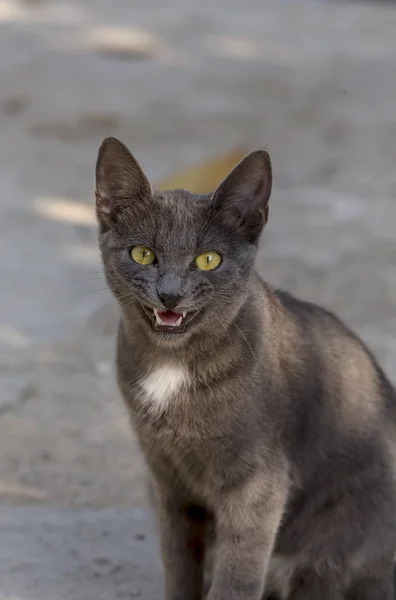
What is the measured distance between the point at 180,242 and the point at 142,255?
0.09m

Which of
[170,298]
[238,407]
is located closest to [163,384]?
[238,407]

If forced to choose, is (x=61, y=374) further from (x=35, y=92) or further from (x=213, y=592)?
(x=35, y=92)

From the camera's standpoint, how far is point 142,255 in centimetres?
277

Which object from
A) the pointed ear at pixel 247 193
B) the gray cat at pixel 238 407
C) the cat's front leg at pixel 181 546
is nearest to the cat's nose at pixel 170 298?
the gray cat at pixel 238 407

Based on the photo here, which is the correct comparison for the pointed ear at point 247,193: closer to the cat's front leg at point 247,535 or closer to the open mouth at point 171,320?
the open mouth at point 171,320

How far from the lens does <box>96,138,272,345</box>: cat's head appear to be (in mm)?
2734

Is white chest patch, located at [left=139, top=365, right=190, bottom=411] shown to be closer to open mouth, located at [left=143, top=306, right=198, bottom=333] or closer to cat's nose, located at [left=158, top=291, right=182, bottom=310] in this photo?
open mouth, located at [left=143, top=306, right=198, bottom=333]

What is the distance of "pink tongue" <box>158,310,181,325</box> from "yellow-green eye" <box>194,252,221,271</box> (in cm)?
12

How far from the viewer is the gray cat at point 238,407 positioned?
278 centimetres

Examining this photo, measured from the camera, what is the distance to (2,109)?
8.10 m

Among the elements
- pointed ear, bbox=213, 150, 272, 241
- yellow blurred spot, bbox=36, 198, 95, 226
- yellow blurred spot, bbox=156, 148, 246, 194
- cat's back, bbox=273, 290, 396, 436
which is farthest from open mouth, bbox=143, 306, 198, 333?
yellow blurred spot, bbox=36, 198, 95, 226

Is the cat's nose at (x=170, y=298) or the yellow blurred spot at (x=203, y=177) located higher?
the cat's nose at (x=170, y=298)

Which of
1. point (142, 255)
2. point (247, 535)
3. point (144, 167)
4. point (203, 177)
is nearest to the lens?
point (142, 255)

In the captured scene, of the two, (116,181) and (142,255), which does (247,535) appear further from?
(116,181)
